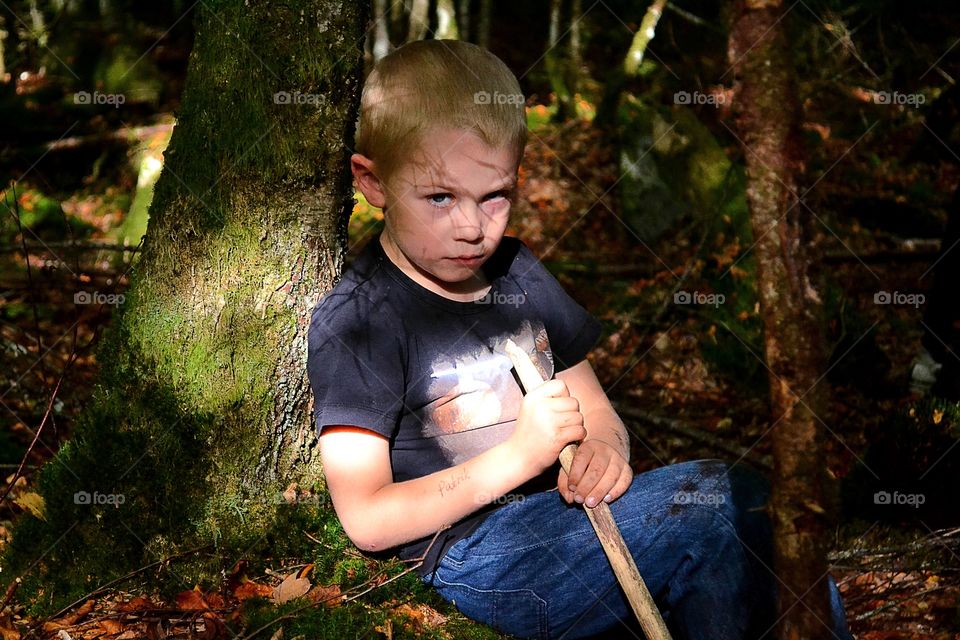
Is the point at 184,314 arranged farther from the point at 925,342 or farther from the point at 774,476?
the point at 925,342

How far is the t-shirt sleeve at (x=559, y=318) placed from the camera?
263 cm

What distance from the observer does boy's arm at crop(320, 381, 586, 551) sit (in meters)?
2.18

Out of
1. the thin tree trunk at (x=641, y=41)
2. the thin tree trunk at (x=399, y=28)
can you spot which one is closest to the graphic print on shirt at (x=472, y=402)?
the thin tree trunk at (x=641, y=41)

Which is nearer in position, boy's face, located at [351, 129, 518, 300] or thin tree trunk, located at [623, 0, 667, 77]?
boy's face, located at [351, 129, 518, 300]

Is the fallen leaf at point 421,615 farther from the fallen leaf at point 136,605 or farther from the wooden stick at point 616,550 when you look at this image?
the fallen leaf at point 136,605

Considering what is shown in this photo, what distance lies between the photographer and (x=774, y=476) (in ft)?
5.68

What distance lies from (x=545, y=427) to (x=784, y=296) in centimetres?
77

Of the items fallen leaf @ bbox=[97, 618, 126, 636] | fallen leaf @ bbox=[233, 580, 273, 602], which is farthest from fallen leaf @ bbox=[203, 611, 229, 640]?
fallen leaf @ bbox=[97, 618, 126, 636]

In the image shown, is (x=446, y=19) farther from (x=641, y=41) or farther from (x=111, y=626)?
(x=111, y=626)

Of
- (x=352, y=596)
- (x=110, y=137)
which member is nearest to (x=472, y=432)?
(x=352, y=596)

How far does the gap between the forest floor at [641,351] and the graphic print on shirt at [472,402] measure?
49 cm

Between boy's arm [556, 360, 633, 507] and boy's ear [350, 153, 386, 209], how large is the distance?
0.81 metres

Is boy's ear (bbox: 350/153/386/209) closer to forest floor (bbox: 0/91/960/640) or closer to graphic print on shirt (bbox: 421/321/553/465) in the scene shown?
graphic print on shirt (bbox: 421/321/553/465)

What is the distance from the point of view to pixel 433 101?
2.22 m
